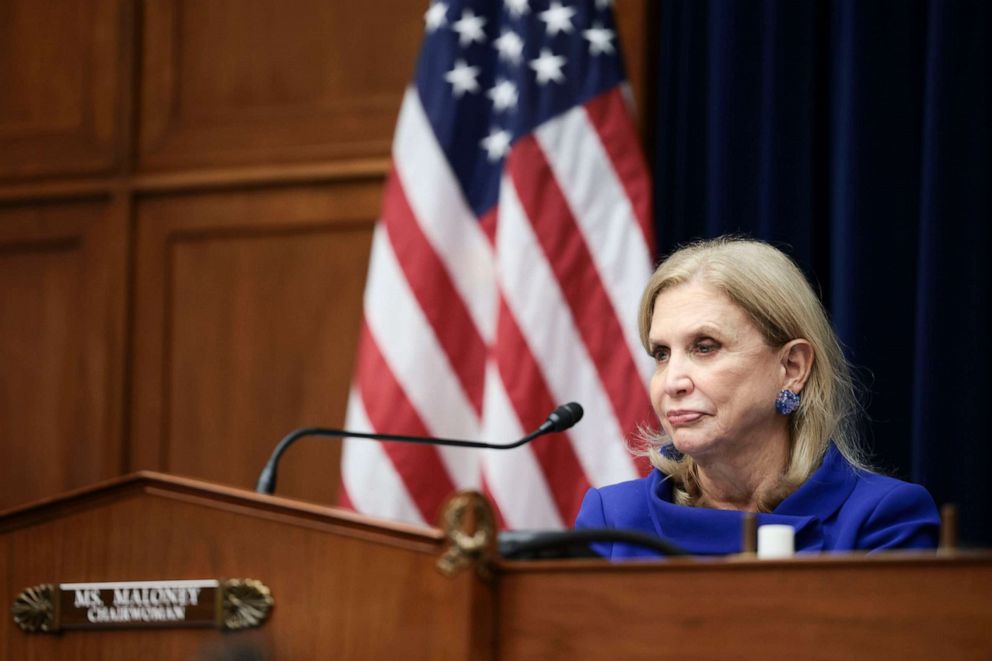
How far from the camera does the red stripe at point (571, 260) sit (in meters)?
3.93

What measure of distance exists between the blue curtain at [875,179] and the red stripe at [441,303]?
22.3 inches

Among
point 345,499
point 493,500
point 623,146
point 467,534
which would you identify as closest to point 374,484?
point 345,499

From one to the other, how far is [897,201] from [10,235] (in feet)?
8.99

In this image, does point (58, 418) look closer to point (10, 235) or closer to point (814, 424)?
point (10, 235)

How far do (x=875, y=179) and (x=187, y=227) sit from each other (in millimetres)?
2082

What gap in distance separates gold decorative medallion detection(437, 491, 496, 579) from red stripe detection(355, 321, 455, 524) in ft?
7.46

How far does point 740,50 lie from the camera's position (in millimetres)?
4031

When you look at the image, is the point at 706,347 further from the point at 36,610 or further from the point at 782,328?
the point at 36,610

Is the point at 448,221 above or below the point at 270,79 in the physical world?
below

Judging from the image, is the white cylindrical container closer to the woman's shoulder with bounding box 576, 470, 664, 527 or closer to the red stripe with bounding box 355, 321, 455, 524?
the woman's shoulder with bounding box 576, 470, 664, 527

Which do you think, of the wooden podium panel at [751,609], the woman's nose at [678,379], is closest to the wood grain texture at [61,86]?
the woman's nose at [678,379]

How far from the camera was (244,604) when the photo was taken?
5.74ft

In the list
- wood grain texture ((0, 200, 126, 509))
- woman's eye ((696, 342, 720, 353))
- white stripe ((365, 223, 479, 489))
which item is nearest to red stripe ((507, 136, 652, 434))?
white stripe ((365, 223, 479, 489))

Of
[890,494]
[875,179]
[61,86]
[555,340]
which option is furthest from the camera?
[61,86]
